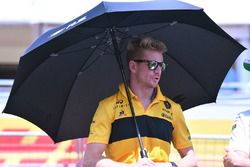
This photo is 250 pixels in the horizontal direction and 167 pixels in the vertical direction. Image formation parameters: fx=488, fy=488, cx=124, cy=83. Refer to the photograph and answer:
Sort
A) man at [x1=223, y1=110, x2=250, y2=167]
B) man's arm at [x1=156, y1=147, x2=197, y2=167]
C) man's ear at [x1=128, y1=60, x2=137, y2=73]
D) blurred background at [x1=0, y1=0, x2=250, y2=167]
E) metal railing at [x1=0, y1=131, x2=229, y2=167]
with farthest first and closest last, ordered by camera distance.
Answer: blurred background at [x1=0, y1=0, x2=250, y2=167] → metal railing at [x1=0, y1=131, x2=229, y2=167] → man's ear at [x1=128, y1=60, x2=137, y2=73] → man's arm at [x1=156, y1=147, x2=197, y2=167] → man at [x1=223, y1=110, x2=250, y2=167]

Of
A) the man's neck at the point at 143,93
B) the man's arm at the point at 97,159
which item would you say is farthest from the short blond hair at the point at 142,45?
the man's arm at the point at 97,159

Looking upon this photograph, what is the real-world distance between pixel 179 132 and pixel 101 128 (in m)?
0.51

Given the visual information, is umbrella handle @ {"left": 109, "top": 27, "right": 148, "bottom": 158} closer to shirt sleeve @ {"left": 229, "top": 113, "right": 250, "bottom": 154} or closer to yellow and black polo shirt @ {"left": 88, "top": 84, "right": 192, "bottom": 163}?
yellow and black polo shirt @ {"left": 88, "top": 84, "right": 192, "bottom": 163}

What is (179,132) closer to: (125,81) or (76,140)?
(125,81)

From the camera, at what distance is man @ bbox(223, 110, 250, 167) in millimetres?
2609

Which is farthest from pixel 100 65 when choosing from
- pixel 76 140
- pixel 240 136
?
pixel 76 140

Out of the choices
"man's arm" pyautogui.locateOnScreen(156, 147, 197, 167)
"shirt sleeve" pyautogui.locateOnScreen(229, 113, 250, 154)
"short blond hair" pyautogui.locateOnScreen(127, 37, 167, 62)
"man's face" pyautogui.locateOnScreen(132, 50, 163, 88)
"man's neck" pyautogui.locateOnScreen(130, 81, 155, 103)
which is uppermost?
"short blond hair" pyautogui.locateOnScreen(127, 37, 167, 62)

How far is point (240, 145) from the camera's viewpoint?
270 cm

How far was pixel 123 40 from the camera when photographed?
310cm

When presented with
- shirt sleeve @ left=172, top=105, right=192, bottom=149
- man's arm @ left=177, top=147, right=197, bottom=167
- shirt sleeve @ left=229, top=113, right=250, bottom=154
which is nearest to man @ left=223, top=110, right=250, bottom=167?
shirt sleeve @ left=229, top=113, right=250, bottom=154

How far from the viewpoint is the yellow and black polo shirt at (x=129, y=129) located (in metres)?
2.81

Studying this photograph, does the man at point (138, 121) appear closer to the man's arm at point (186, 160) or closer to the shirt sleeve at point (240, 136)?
the man's arm at point (186, 160)

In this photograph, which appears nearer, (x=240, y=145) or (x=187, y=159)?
(x=240, y=145)

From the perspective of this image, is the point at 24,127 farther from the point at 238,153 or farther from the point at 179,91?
the point at 238,153
